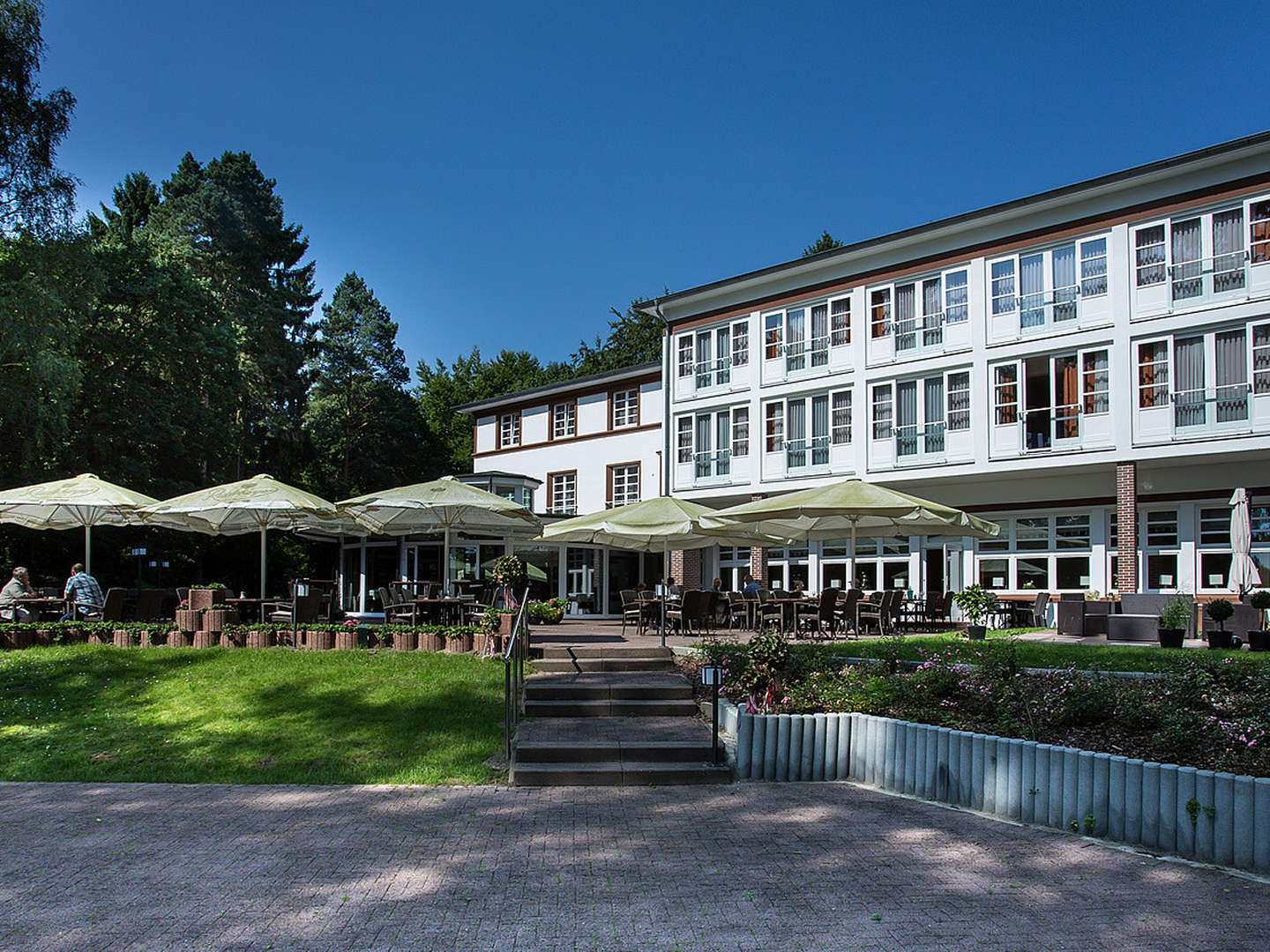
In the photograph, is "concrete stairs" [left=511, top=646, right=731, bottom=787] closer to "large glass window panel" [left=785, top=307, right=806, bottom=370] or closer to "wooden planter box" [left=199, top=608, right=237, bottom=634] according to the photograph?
"wooden planter box" [left=199, top=608, right=237, bottom=634]

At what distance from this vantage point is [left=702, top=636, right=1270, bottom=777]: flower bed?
668cm

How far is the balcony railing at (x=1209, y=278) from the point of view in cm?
1972

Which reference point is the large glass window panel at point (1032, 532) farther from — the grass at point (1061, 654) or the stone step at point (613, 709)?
the stone step at point (613, 709)

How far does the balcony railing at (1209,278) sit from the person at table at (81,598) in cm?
2228

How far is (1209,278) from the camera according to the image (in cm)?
2008

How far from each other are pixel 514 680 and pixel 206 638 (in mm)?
6490

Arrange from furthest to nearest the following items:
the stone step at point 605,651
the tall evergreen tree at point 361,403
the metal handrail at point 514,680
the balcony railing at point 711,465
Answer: the tall evergreen tree at point 361,403, the balcony railing at point 711,465, the stone step at point 605,651, the metal handrail at point 514,680

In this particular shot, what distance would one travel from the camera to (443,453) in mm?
50375

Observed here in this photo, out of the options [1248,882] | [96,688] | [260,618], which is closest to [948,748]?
[1248,882]

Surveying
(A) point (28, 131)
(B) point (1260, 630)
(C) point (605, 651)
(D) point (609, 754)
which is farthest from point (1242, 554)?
(A) point (28, 131)

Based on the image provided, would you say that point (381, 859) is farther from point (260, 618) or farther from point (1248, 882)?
point (260, 618)

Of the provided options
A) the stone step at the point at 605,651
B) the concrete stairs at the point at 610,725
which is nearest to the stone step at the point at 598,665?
the concrete stairs at the point at 610,725

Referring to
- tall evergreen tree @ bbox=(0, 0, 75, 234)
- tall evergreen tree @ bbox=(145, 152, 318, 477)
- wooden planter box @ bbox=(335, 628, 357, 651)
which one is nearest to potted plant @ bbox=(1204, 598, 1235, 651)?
wooden planter box @ bbox=(335, 628, 357, 651)

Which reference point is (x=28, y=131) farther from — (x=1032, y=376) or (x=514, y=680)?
(x=1032, y=376)
